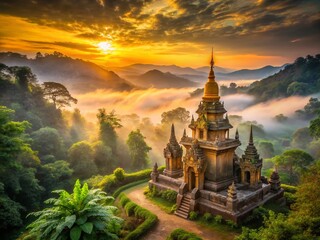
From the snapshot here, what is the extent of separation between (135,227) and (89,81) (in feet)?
168

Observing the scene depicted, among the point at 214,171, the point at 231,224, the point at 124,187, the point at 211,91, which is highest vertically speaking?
the point at 211,91

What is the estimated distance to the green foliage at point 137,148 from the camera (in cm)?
4719

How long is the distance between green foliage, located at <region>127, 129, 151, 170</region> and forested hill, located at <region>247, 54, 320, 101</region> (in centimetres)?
5022

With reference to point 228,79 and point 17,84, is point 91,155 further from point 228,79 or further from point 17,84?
point 228,79

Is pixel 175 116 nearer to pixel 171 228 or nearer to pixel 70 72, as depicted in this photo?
pixel 70 72

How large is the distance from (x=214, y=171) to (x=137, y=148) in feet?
79.8

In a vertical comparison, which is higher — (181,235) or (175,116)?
(175,116)

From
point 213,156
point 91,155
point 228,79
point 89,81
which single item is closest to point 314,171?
point 213,156

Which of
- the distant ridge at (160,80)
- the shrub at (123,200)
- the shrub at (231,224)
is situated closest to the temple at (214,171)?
the shrub at (231,224)

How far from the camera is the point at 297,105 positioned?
2857 inches

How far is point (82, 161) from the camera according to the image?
40.6 metres

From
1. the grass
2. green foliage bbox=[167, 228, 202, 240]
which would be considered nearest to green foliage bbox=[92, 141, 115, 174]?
the grass

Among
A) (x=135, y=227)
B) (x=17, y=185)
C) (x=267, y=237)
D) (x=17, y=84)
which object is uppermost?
(x=17, y=84)

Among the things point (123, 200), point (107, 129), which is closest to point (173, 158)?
point (123, 200)
